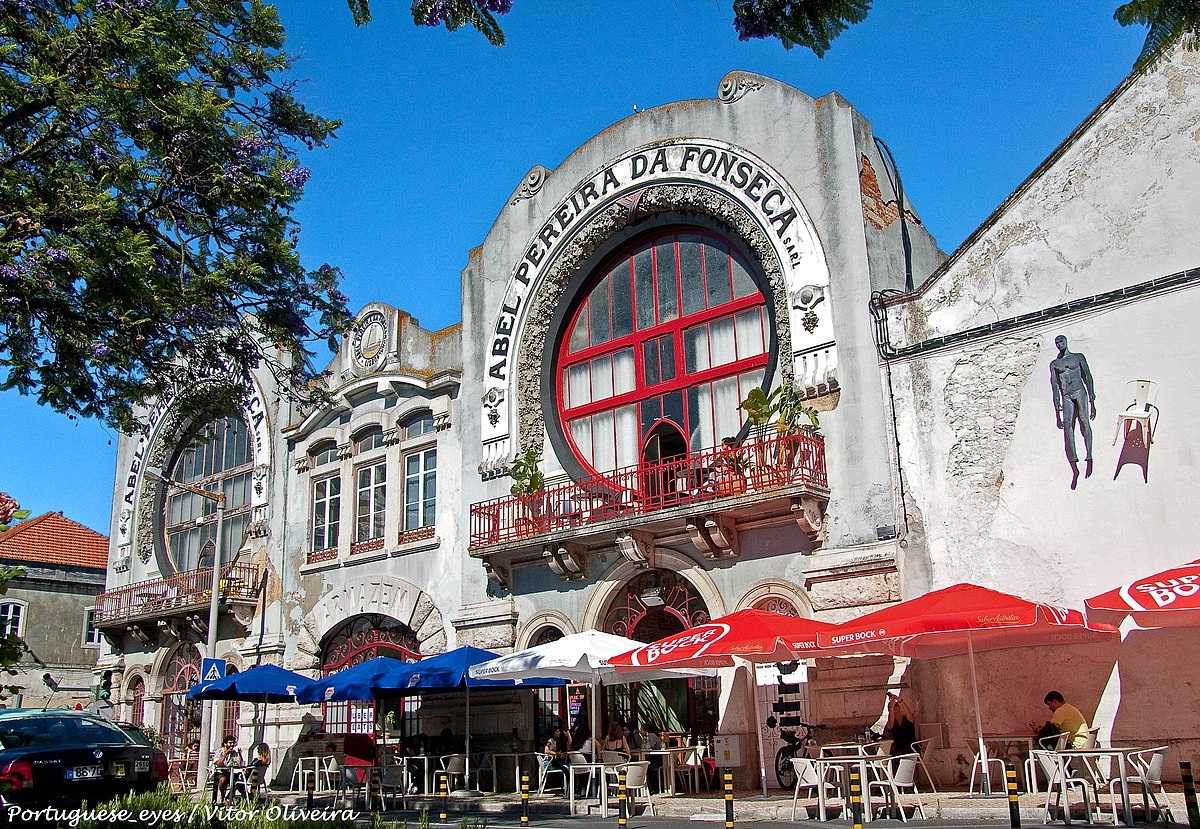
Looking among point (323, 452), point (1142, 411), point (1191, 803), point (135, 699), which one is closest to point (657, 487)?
point (1142, 411)

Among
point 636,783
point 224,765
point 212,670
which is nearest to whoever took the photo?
point 636,783

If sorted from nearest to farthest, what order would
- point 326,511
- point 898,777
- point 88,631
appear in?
point 898,777 → point 326,511 → point 88,631

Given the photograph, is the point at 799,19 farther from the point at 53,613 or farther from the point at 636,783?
the point at 53,613

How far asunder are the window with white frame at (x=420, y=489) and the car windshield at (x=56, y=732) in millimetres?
10998

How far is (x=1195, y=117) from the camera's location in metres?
14.8

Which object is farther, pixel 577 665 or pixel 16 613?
pixel 16 613

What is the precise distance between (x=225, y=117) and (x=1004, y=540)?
1085 centimetres

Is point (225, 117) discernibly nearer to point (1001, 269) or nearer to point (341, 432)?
point (1001, 269)

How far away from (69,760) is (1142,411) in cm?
1278

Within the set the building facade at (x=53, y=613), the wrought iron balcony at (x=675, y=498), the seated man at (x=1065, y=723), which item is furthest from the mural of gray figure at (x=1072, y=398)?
the building facade at (x=53, y=613)

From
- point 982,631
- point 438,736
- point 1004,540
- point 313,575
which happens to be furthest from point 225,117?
point 313,575

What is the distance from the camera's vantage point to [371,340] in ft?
83.6

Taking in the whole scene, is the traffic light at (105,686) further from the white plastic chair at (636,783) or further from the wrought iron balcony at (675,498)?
the white plastic chair at (636,783)

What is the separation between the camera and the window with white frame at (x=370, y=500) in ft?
80.1
